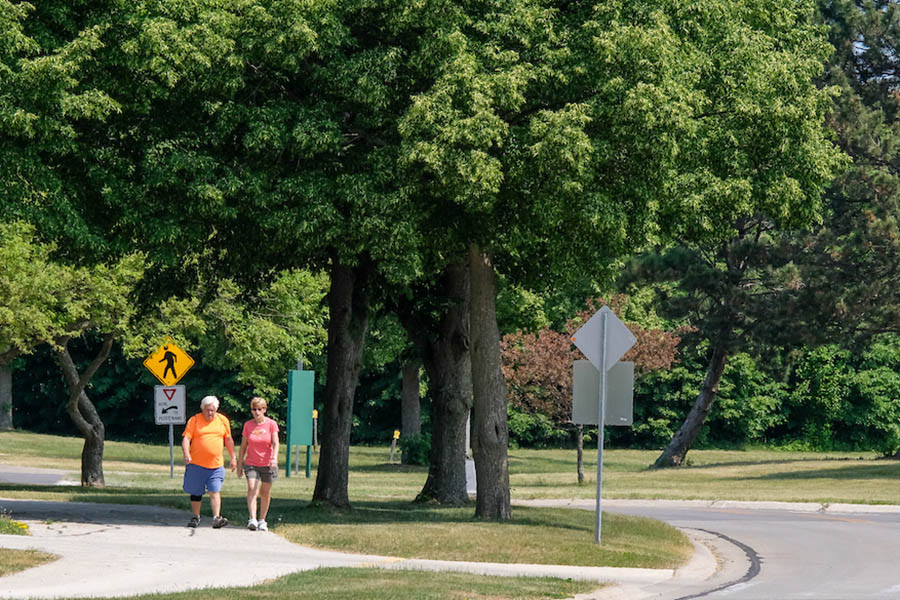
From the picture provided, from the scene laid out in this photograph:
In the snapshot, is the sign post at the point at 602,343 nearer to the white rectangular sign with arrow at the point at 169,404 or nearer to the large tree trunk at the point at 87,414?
the large tree trunk at the point at 87,414

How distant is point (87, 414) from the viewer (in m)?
31.0

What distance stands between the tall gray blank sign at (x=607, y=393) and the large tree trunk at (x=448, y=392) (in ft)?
22.4

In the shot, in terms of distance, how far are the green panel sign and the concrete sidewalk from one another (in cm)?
1237

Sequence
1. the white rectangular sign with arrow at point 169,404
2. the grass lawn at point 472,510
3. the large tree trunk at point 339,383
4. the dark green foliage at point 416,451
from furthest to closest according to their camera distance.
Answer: the dark green foliage at point 416,451 → the white rectangular sign with arrow at point 169,404 → the large tree trunk at point 339,383 → the grass lawn at point 472,510

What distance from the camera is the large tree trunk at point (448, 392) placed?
82.8 ft

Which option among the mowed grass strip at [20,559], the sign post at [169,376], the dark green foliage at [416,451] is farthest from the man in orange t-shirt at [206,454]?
the dark green foliage at [416,451]

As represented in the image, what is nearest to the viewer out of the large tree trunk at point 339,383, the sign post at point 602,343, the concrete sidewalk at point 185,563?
the concrete sidewalk at point 185,563

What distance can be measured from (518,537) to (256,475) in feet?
11.6

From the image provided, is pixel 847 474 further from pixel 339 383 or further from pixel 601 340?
pixel 601 340

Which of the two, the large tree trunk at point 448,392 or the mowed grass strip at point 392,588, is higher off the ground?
the large tree trunk at point 448,392

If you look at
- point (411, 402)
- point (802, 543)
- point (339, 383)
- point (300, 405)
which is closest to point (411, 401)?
point (411, 402)

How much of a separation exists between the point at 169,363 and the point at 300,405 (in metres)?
3.26

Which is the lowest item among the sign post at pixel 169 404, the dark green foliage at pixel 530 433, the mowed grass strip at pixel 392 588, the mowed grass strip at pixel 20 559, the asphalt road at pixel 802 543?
the asphalt road at pixel 802 543

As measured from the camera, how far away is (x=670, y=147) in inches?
728
